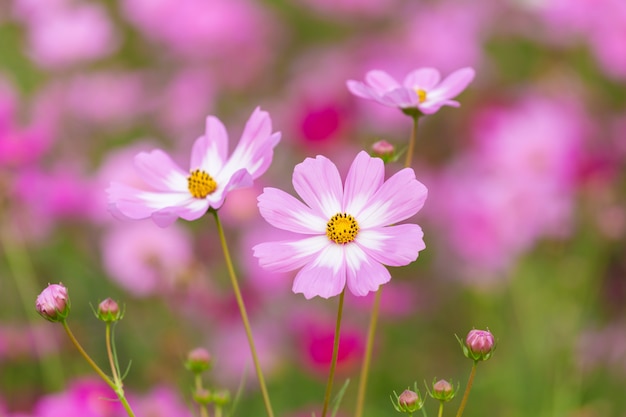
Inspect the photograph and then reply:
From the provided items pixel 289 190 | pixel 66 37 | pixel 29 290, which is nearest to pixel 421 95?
pixel 29 290

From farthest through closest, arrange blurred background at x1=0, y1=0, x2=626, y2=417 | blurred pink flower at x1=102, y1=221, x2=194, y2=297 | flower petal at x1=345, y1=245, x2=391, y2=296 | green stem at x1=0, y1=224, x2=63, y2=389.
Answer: blurred pink flower at x1=102, y1=221, x2=194, y2=297
blurred background at x1=0, y1=0, x2=626, y2=417
green stem at x1=0, y1=224, x2=63, y2=389
flower petal at x1=345, y1=245, x2=391, y2=296

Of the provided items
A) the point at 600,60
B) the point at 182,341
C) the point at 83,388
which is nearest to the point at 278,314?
the point at 182,341

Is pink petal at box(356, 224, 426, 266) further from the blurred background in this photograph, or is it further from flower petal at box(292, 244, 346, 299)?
the blurred background

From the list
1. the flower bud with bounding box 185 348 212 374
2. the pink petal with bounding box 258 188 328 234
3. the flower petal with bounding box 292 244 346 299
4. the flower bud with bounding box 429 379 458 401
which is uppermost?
the pink petal with bounding box 258 188 328 234

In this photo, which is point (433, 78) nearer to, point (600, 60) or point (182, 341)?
point (182, 341)

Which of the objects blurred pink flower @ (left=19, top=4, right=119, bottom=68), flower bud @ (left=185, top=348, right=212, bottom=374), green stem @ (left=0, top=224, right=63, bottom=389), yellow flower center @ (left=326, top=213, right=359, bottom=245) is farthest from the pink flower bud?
blurred pink flower @ (left=19, top=4, right=119, bottom=68)

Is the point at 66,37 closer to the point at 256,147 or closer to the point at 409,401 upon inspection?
the point at 256,147
